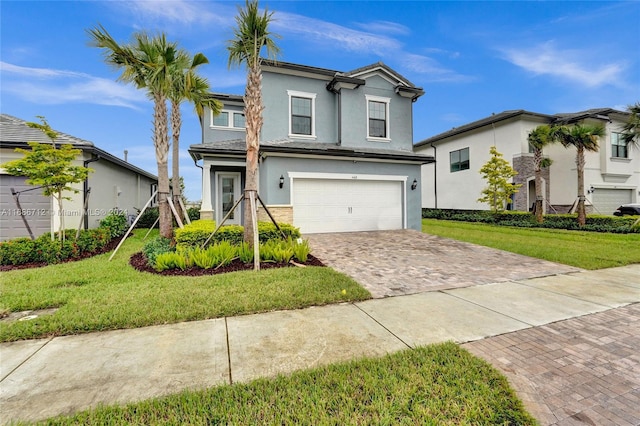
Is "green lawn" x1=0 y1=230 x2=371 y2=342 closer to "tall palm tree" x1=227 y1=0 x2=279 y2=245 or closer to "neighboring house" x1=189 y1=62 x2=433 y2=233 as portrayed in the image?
"tall palm tree" x1=227 y1=0 x2=279 y2=245

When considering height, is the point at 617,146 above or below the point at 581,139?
above

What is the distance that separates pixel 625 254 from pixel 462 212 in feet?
41.5

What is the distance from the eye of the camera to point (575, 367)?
277 cm

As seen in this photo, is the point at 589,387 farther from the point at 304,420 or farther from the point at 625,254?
the point at 625,254

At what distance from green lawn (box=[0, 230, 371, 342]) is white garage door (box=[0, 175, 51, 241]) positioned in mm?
4065

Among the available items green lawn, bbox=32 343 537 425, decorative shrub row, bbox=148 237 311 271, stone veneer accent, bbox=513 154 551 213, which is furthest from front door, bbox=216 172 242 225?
stone veneer accent, bbox=513 154 551 213

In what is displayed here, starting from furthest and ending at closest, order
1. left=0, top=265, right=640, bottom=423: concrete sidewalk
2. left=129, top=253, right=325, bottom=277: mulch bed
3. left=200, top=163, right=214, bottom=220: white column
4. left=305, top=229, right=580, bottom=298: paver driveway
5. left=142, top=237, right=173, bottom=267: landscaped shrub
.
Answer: left=200, top=163, right=214, bottom=220: white column
left=142, top=237, right=173, bottom=267: landscaped shrub
left=129, top=253, right=325, bottom=277: mulch bed
left=305, top=229, right=580, bottom=298: paver driveway
left=0, top=265, right=640, bottom=423: concrete sidewalk

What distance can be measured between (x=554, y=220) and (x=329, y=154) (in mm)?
13898

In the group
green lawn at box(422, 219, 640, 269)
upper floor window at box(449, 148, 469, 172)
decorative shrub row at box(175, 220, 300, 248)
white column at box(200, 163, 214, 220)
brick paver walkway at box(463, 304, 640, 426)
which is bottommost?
brick paver walkway at box(463, 304, 640, 426)

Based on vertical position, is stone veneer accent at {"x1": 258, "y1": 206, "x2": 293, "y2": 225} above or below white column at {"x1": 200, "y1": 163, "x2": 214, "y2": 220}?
below

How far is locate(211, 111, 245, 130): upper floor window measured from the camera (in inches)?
587

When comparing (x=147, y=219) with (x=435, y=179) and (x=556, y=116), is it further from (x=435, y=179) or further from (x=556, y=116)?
(x=556, y=116)

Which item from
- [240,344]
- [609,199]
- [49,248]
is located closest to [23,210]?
[49,248]

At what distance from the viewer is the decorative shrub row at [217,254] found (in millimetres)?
6285
